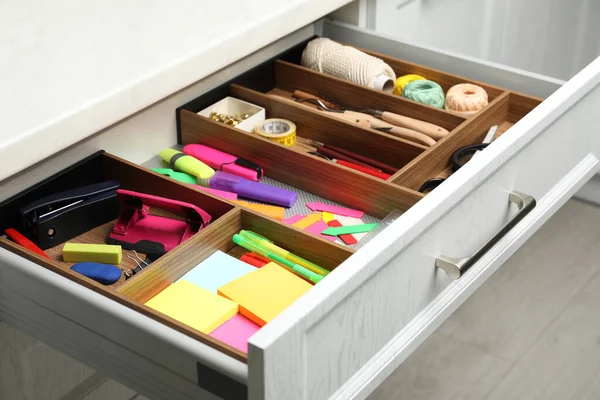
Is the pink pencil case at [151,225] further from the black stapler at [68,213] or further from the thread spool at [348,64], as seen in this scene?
the thread spool at [348,64]

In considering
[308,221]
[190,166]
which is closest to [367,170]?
[308,221]

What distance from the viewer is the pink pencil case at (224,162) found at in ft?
3.76

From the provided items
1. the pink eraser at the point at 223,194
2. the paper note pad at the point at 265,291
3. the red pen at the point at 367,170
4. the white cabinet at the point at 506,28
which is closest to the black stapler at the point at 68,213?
the pink eraser at the point at 223,194

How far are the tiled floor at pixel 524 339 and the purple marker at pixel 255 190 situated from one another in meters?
0.76

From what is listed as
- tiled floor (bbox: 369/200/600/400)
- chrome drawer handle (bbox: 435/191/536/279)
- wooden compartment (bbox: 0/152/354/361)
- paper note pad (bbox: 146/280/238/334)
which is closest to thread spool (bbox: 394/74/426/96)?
chrome drawer handle (bbox: 435/191/536/279)

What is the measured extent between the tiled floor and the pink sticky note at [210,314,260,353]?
2.95 feet

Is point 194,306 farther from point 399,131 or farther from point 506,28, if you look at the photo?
point 506,28

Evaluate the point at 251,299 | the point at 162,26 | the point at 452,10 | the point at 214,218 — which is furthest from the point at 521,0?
the point at 251,299

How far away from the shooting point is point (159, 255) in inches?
39.0

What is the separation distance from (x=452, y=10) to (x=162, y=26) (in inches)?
30.4

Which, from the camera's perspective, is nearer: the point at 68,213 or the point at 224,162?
the point at 68,213

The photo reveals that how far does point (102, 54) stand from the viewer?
1.08m

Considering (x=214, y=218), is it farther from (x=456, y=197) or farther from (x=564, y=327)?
(x=564, y=327)

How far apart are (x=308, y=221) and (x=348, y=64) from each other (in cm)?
37
